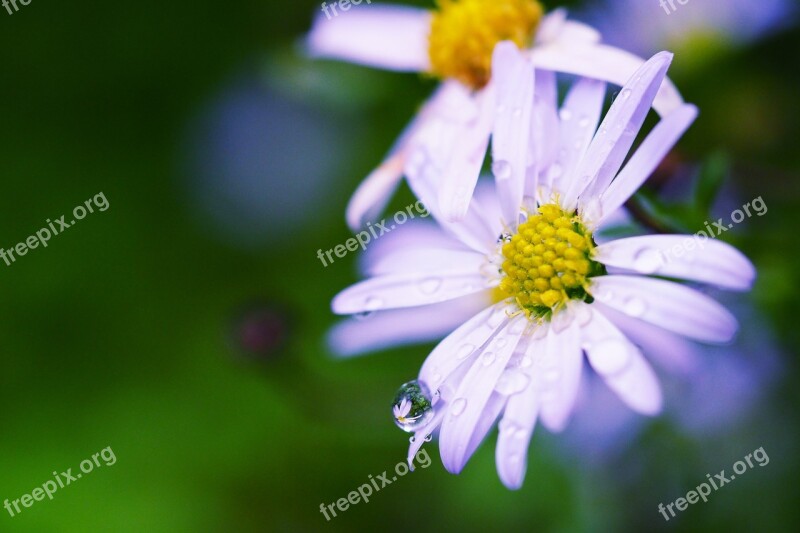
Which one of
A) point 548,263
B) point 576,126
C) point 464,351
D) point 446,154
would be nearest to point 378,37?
point 446,154

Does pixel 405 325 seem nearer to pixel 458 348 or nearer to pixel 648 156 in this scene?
pixel 458 348

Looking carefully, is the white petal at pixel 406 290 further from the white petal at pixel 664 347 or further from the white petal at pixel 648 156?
the white petal at pixel 664 347

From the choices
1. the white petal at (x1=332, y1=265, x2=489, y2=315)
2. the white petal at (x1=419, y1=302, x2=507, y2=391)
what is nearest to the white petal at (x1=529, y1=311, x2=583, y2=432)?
the white petal at (x1=419, y1=302, x2=507, y2=391)

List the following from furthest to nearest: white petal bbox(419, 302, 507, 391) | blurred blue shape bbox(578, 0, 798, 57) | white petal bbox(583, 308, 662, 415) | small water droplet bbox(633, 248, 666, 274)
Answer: blurred blue shape bbox(578, 0, 798, 57)
white petal bbox(419, 302, 507, 391)
small water droplet bbox(633, 248, 666, 274)
white petal bbox(583, 308, 662, 415)

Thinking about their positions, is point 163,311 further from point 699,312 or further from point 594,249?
point 699,312

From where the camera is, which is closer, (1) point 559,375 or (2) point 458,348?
(1) point 559,375

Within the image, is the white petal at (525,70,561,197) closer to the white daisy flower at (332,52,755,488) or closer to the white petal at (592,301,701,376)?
the white daisy flower at (332,52,755,488)

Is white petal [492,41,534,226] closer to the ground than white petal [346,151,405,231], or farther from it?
closer to the ground
